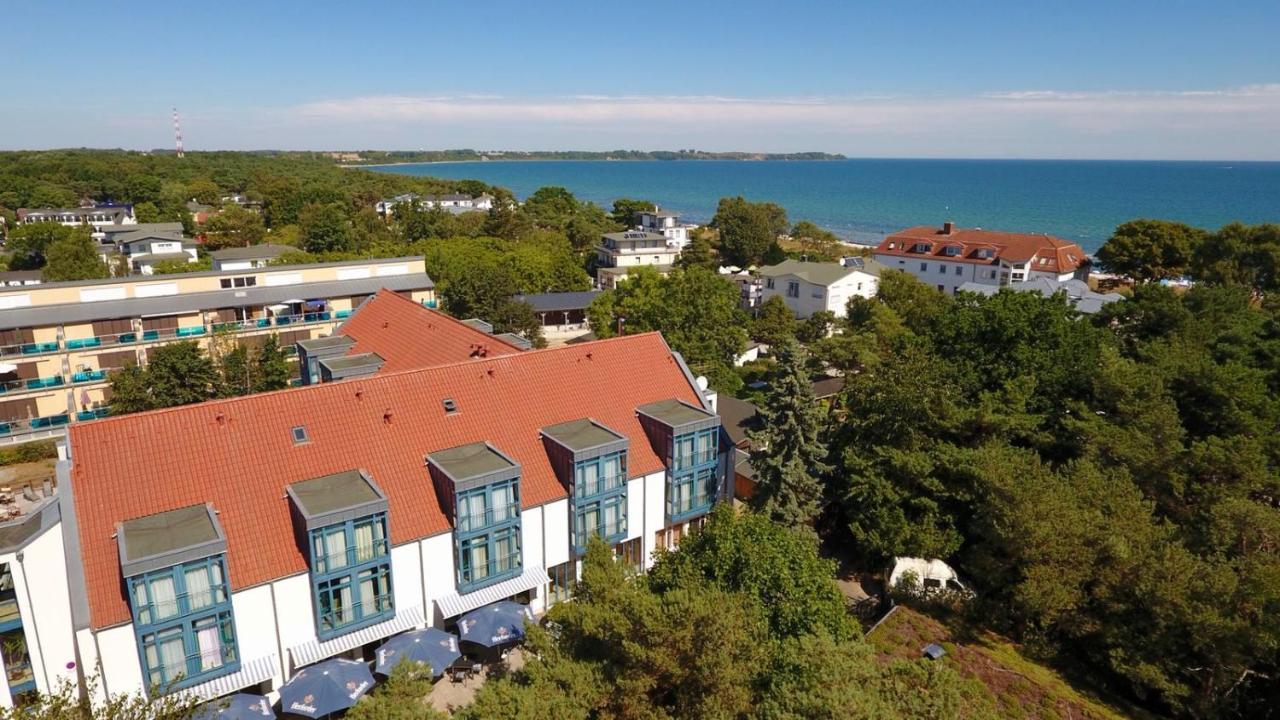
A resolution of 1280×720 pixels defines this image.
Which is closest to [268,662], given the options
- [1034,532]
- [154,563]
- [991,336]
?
[154,563]

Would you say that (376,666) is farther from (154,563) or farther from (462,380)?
(462,380)

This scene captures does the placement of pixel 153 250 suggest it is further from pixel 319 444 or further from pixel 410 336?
pixel 319 444

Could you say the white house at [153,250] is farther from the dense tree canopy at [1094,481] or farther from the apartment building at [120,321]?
the dense tree canopy at [1094,481]

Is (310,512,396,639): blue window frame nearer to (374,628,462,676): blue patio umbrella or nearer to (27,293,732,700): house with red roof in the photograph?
(27,293,732,700): house with red roof

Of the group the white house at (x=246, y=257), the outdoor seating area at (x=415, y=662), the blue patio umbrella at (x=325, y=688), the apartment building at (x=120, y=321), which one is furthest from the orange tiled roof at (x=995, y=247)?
the blue patio umbrella at (x=325, y=688)

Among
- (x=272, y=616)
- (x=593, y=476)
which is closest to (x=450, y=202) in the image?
(x=593, y=476)

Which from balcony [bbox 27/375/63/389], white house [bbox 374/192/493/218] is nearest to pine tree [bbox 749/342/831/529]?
balcony [bbox 27/375/63/389]

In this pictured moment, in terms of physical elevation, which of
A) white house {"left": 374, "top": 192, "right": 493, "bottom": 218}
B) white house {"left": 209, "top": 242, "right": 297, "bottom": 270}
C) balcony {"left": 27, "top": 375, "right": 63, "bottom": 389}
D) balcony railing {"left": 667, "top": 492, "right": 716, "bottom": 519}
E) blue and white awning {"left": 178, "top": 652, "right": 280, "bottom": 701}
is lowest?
blue and white awning {"left": 178, "top": 652, "right": 280, "bottom": 701}
